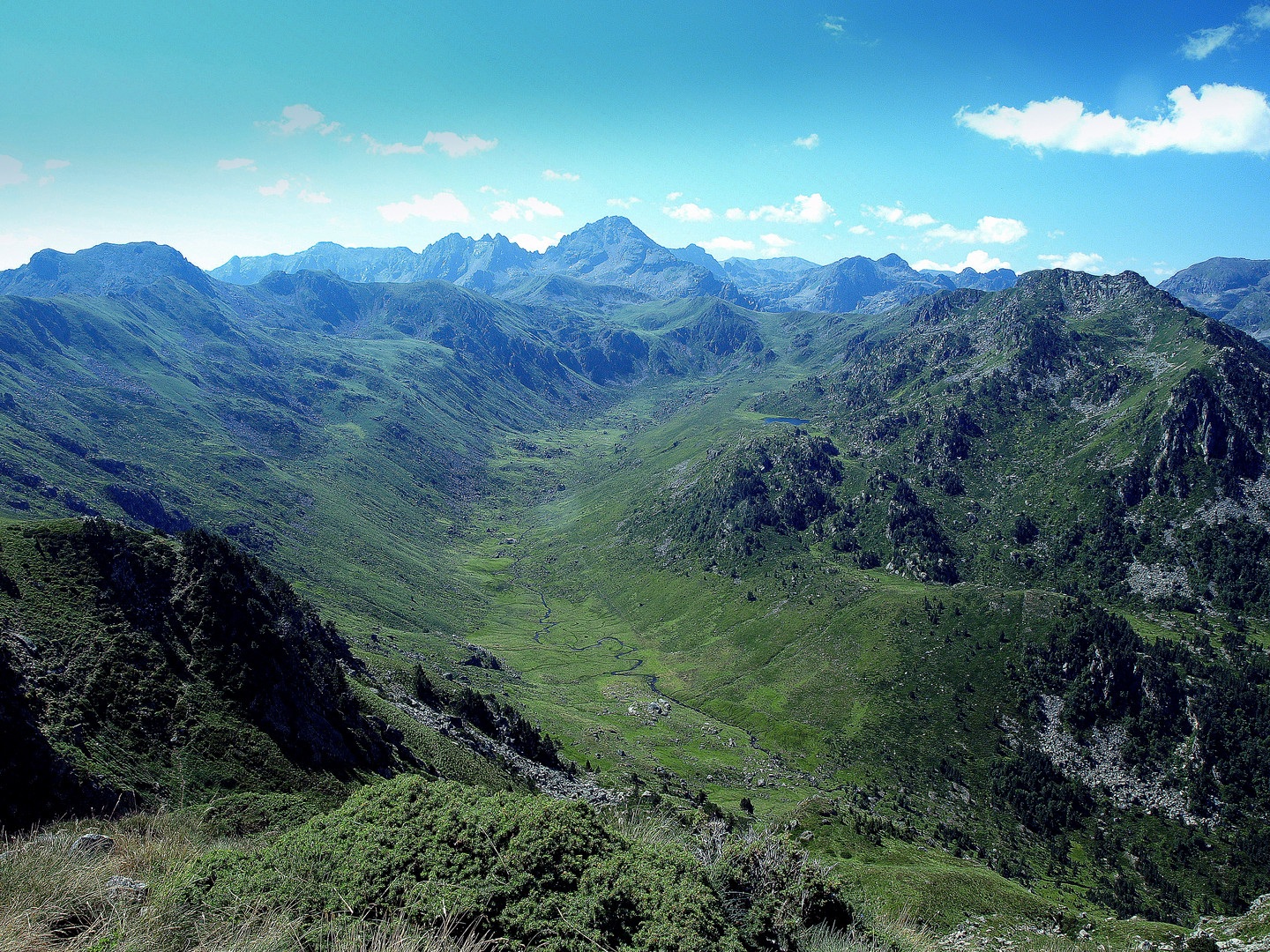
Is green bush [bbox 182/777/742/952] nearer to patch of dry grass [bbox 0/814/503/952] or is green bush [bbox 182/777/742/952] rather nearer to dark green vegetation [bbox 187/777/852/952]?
dark green vegetation [bbox 187/777/852/952]

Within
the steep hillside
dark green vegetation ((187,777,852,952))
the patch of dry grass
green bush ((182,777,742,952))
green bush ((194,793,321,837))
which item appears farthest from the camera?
the steep hillside

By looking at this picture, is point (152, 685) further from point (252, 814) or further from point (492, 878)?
point (492, 878)

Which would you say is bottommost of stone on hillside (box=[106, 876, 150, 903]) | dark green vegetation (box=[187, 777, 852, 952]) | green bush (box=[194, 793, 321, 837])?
green bush (box=[194, 793, 321, 837])

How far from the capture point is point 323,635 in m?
124

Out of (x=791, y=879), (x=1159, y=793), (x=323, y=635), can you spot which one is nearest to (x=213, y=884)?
(x=791, y=879)

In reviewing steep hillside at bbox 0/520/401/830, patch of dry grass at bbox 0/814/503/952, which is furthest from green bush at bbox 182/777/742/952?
steep hillside at bbox 0/520/401/830

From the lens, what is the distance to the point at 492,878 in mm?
25000

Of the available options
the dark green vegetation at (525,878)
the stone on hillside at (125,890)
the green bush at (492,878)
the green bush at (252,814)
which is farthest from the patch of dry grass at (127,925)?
the green bush at (252,814)

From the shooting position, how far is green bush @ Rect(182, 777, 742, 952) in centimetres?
2248

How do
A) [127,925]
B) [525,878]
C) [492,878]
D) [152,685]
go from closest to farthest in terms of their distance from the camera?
1. [127,925]
2. [492,878]
3. [525,878]
4. [152,685]

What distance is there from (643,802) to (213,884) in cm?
9510

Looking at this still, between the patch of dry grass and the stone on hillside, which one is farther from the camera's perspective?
the stone on hillside

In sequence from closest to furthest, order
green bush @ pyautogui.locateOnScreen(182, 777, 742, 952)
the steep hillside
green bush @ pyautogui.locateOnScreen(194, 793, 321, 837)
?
green bush @ pyautogui.locateOnScreen(182, 777, 742, 952) → green bush @ pyautogui.locateOnScreen(194, 793, 321, 837) → the steep hillside

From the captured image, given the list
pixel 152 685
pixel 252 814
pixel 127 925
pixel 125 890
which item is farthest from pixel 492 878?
pixel 152 685
